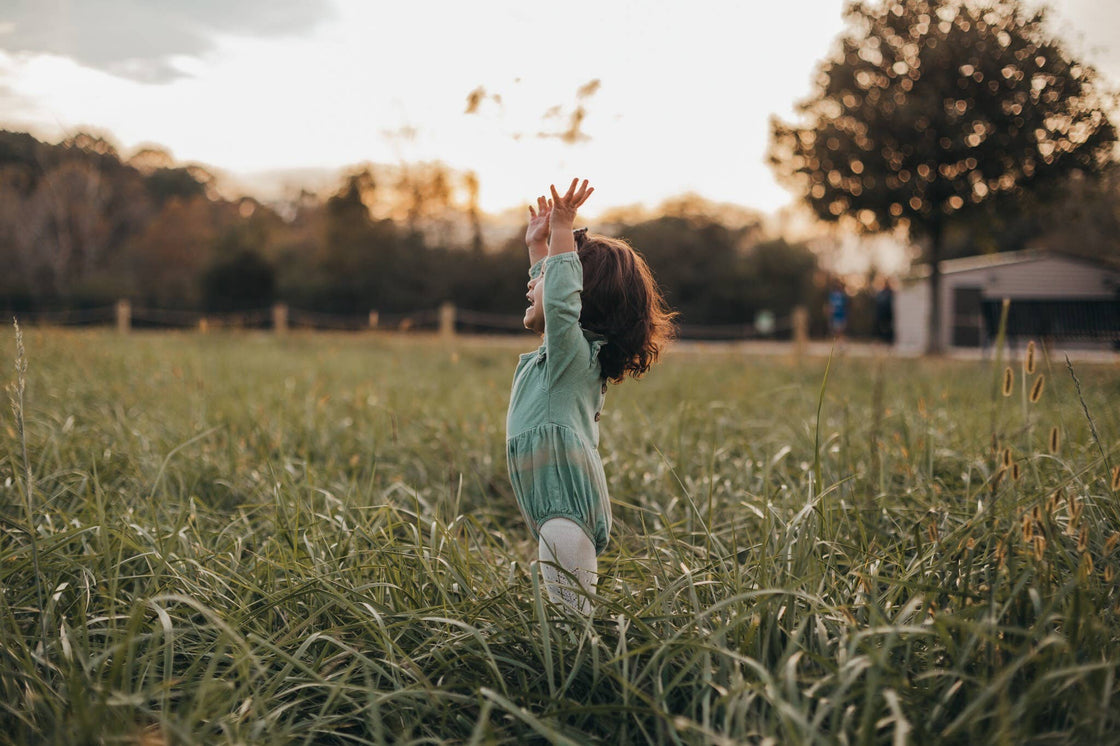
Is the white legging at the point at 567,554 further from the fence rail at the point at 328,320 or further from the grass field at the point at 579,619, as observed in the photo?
the fence rail at the point at 328,320

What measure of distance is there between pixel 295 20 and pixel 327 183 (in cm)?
2935

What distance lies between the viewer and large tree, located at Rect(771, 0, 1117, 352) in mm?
15031

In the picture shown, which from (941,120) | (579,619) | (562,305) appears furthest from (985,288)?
(579,619)

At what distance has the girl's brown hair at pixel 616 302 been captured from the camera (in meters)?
1.93

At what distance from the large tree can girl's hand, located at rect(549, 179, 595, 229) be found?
15.5m

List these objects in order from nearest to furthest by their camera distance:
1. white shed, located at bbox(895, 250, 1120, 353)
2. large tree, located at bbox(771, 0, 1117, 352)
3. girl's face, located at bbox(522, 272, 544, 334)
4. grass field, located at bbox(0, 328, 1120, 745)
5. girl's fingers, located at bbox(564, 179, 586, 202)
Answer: grass field, located at bbox(0, 328, 1120, 745) → girl's fingers, located at bbox(564, 179, 586, 202) → girl's face, located at bbox(522, 272, 544, 334) → large tree, located at bbox(771, 0, 1117, 352) → white shed, located at bbox(895, 250, 1120, 353)

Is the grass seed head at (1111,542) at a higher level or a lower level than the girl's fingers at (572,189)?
lower

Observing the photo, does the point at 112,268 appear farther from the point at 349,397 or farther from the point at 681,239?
the point at 349,397

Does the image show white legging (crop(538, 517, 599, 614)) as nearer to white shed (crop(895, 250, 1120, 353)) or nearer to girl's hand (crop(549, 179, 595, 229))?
girl's hand (crop(549, 179, 595, 229))

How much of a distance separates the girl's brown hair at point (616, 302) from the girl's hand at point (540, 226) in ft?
0.32

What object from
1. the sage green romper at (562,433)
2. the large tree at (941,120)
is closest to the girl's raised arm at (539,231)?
the sage green romper at (562,433)

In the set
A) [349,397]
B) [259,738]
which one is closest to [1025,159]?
[349,397]

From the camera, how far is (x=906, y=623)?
1.68 m

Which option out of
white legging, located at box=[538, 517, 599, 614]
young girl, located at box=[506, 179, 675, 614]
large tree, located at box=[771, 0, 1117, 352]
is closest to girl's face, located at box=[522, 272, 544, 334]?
young girl, located at box=[506, 179, 675, 614]
